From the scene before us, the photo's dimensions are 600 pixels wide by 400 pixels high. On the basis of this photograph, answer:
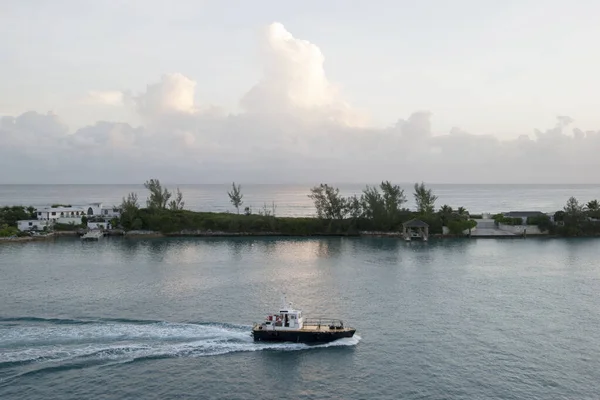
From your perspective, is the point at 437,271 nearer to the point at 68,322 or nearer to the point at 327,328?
the point at 327,328

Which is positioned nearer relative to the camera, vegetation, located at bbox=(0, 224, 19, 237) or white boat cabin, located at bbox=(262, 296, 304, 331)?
white boat cabin, located at bbox=(262, 296, 304, 331)

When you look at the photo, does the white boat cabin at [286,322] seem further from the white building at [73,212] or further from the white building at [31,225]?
the white building at [73,212]

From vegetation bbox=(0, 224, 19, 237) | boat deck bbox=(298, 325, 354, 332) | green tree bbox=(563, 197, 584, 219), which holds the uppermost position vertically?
green tree bbox=(563, 197, 584, 219)

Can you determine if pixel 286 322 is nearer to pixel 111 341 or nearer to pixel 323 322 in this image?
pixel 323 322

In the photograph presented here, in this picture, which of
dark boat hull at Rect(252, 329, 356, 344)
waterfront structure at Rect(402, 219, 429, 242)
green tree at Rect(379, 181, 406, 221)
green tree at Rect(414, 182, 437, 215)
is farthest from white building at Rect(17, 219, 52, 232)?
dark boat hull at Rect(252, 329, 356, 344)

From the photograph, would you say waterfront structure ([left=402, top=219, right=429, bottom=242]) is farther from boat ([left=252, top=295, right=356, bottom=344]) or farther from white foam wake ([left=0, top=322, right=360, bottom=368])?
white foam wake ([left=0, top=322, right=360, bottom=368])

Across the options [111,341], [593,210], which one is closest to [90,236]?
[111,341]

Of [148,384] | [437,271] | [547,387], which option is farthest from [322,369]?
[437,271]
